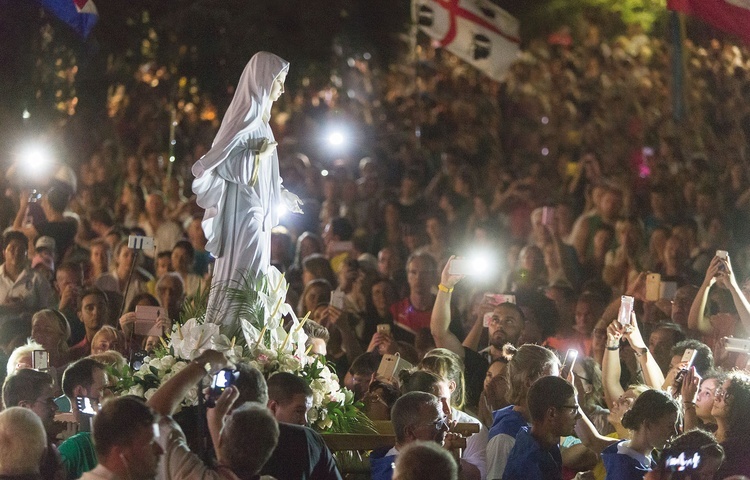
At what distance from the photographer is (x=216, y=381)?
22.7 ft

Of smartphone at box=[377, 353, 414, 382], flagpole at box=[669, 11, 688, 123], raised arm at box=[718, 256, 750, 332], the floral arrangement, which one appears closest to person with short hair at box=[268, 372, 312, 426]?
the floral arrangement

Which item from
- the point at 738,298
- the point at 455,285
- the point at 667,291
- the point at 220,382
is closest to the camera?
the point at 220,382

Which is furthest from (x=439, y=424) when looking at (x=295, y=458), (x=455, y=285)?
(x=455, y=285)

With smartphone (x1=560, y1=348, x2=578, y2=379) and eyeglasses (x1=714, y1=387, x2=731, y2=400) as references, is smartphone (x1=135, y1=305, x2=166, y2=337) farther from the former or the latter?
eyeglasses (x1=714, y1=387, x2=731, y2=400)

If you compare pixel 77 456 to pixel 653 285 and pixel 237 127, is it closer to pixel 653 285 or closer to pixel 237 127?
pixel 237 127

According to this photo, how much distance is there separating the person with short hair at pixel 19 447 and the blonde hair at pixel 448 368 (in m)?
3.05

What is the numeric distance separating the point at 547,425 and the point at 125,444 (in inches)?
105

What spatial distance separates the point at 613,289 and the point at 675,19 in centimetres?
642

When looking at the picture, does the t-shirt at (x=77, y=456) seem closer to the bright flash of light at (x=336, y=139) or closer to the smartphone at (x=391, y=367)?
the smartphone at (x=391, y=367)

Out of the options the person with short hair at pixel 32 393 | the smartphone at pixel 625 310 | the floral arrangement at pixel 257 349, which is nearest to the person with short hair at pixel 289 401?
the floral arrangement at pixel 257 349

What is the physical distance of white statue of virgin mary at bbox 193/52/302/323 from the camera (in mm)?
9383

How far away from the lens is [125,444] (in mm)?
6066

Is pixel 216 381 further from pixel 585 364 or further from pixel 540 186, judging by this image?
pixel 540 186

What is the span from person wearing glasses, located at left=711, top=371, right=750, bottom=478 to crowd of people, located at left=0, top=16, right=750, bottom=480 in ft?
0.04
